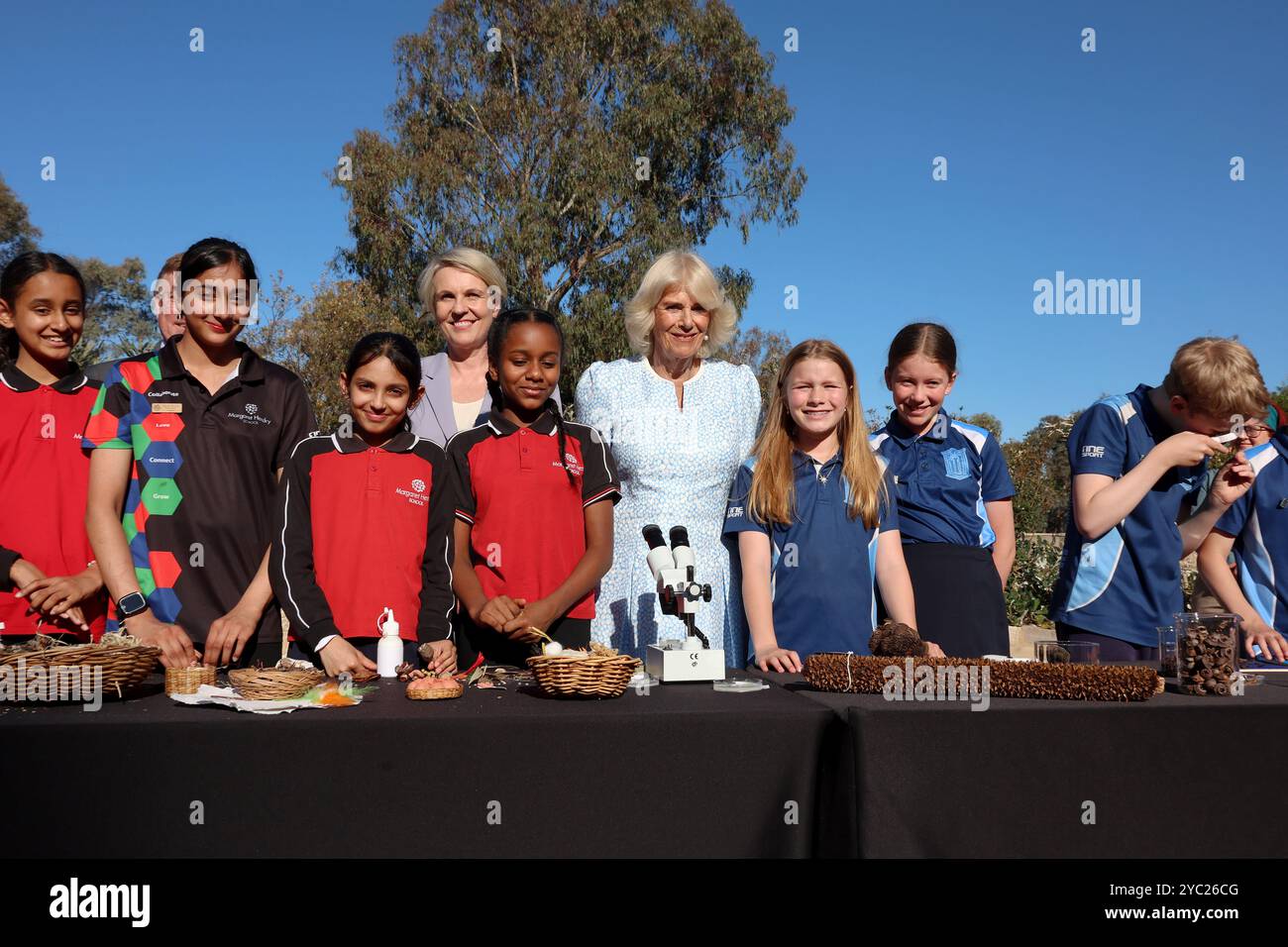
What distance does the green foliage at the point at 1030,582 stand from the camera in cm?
1323

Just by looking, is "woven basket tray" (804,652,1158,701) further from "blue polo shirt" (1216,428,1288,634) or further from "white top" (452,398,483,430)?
"white top" (452,398,483,430)

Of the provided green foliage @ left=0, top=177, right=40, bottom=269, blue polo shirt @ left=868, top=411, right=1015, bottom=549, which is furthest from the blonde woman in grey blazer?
green foliage @ left=0, top=177, right=40, bottom=269

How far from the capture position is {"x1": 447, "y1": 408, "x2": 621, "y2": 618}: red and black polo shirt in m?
3.65

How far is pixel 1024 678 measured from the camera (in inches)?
108

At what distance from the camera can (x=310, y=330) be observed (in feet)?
77.7

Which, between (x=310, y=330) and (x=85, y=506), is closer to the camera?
(x=85, y=506)

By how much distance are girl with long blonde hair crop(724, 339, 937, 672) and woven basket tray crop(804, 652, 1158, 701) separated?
0.75 meters

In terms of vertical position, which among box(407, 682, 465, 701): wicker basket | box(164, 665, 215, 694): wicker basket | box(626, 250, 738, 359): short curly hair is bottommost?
box(407, 682, 465, 701): wicker basket

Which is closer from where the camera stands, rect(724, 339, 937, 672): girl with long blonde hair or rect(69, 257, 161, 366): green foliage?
rect(724, 339, 937, 672): girl with long blonde hair
